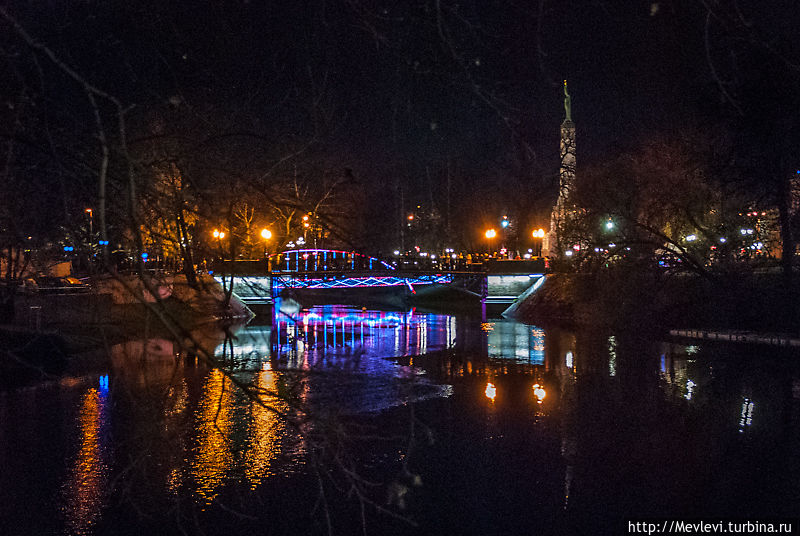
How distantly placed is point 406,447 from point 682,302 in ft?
93.6

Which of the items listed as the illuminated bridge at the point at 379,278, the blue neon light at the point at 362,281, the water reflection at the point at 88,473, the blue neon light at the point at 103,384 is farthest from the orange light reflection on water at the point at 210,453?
the blue neon light at the point at 362,281

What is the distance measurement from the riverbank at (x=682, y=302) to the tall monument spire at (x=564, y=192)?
13.0ft

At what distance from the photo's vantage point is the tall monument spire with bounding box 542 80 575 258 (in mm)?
47856

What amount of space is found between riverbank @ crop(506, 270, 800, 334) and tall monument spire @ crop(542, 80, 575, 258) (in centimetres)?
397

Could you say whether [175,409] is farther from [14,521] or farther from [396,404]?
[14,521]

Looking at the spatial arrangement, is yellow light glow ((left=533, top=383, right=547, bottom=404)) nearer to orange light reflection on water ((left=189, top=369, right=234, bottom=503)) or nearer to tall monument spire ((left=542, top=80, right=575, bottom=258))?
orange light reflection on water ((left=189, top=369, right=234, bottom=503))

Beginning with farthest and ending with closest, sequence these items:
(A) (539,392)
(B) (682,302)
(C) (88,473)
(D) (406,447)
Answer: (B) (682,302) < (A) (539,392) < (D) (406,447) < (C) (88,473)

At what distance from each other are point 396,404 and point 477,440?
15.5 ft

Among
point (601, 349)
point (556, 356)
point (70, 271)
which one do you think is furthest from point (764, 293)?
point (70, 271)

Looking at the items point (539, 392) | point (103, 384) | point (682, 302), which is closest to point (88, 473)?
point (103, 384)

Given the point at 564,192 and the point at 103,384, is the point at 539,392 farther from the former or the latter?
the point at 564,192

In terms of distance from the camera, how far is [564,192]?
57.1 metres

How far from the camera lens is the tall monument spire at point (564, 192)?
47.9 m

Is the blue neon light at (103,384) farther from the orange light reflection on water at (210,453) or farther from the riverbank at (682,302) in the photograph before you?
the riverbank at (682,302)
